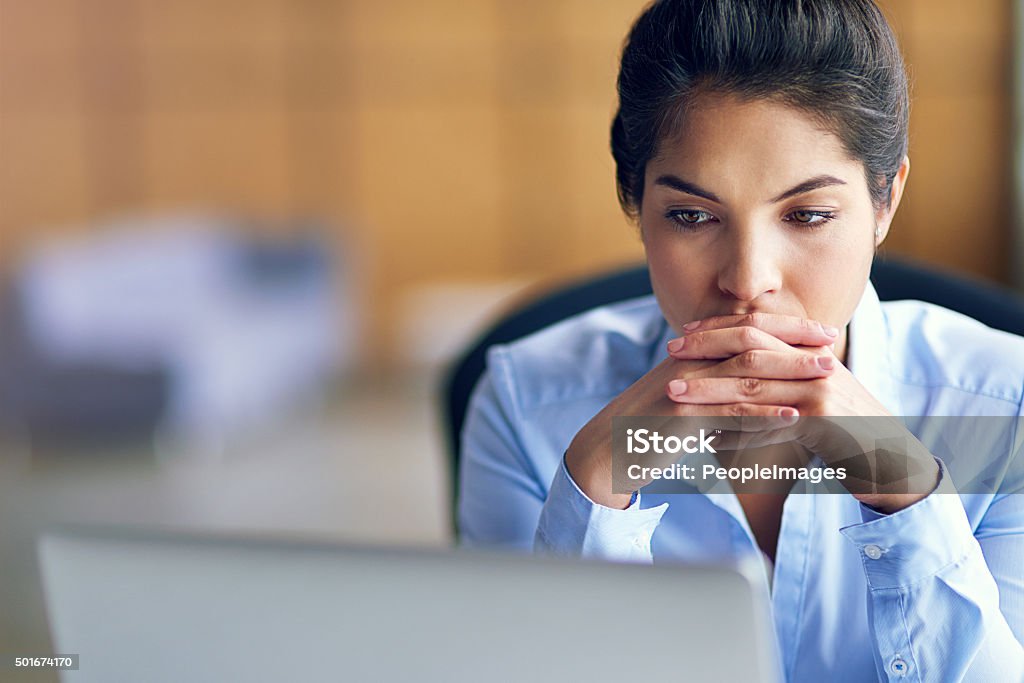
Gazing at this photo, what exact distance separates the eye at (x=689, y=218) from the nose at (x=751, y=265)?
0.06ft

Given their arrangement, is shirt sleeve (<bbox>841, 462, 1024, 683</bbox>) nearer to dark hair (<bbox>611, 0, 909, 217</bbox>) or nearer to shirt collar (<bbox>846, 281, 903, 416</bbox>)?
shirt collar (<bbox>846, 281, 903, 416</bbox>)

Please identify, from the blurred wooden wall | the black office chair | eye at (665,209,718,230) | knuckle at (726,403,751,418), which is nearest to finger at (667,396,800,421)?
knuckle at (726,403,751,418)

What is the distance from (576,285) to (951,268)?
14.2 inches

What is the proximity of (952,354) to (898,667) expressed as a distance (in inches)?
8.6

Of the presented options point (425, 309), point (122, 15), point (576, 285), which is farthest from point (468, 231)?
point (576, 285)

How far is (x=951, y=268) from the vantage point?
1036 millimetres

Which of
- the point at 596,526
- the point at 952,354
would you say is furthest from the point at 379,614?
the point at 952,354

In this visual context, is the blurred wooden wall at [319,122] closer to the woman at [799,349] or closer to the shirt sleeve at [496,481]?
the shirt sleeve at [496,481]

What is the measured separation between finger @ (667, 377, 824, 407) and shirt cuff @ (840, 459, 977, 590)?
86 millimetres

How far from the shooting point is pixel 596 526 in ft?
2.19

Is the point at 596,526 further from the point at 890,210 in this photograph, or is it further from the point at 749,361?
the point at 890,210

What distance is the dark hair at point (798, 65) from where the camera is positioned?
602mm

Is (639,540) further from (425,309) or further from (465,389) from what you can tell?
(425,309)

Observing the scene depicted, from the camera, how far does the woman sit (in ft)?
1.98
